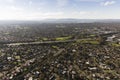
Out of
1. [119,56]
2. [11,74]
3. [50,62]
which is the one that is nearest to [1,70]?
[11,74]

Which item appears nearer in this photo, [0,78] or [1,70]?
[0,78]

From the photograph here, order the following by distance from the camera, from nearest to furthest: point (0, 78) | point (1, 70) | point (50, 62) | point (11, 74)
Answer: point (0, 78) < point (11, 74) < point (1, 70) < point (50, 62)

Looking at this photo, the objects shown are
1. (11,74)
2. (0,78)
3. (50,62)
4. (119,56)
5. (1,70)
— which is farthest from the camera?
(119,56)

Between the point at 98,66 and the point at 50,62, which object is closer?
the point at 98,66

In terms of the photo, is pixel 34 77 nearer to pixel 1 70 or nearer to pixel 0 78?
pixel 0 78

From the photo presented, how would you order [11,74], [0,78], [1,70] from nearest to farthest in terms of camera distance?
[0,78] < [11,74] < [1,70]

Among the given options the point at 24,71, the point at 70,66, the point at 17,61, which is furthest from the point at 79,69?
the point at 17,61

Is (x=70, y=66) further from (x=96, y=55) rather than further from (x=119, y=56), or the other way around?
(x=119, y=56)

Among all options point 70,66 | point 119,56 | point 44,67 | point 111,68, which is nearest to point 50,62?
point 44,67
